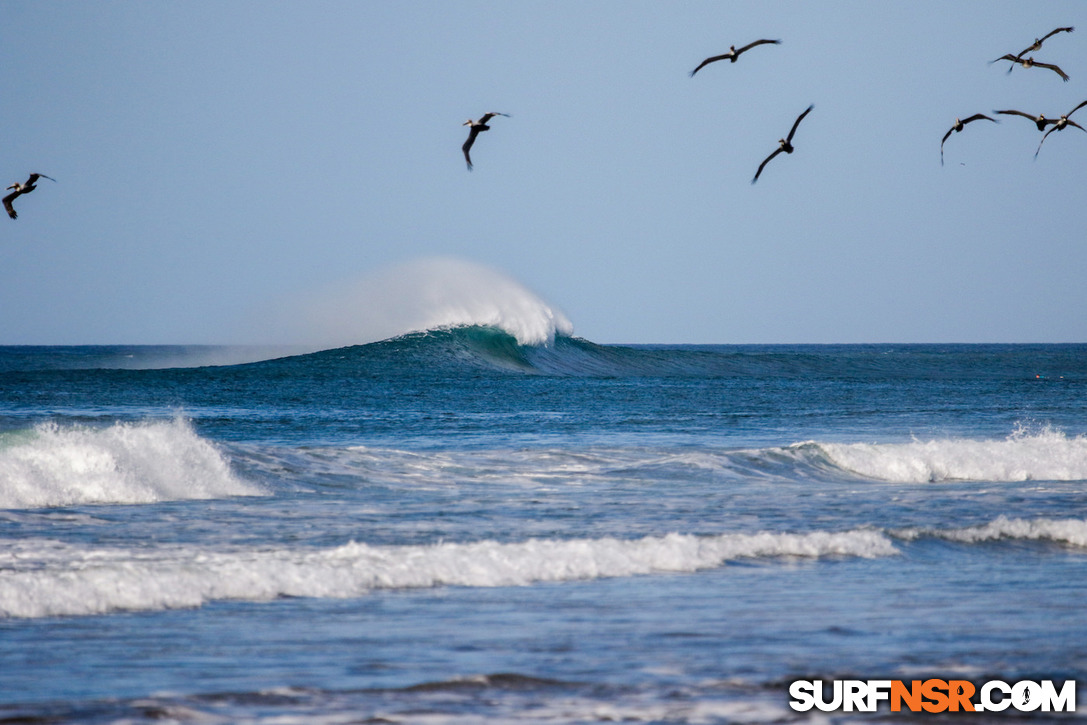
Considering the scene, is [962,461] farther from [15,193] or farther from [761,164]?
[15,193]

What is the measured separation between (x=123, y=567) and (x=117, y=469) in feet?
16.4

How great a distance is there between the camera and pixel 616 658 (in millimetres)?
5406

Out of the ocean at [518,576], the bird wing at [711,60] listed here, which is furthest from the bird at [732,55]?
the ocean at [518,576]

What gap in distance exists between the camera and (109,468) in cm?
1185

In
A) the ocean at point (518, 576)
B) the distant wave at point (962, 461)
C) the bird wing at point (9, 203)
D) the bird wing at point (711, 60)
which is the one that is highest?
the bird wing at point (711, 60)

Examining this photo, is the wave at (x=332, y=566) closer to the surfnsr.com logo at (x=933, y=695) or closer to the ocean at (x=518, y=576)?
the ocean at (x=518, y=576)

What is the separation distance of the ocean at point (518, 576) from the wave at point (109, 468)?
0.03 meters

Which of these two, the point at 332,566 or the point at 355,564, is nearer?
the point at 332,566

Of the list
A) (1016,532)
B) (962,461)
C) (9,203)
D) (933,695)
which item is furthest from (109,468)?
(962,461)

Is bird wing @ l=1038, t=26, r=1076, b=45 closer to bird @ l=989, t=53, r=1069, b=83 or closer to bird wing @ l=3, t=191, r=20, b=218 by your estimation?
bird @ l=989, t=53, r=1069, b=83

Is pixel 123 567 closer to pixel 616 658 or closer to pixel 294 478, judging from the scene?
pixel 616 658

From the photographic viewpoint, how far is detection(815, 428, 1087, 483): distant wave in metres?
16.0

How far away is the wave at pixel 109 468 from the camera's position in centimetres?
1132

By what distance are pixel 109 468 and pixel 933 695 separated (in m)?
9.30
